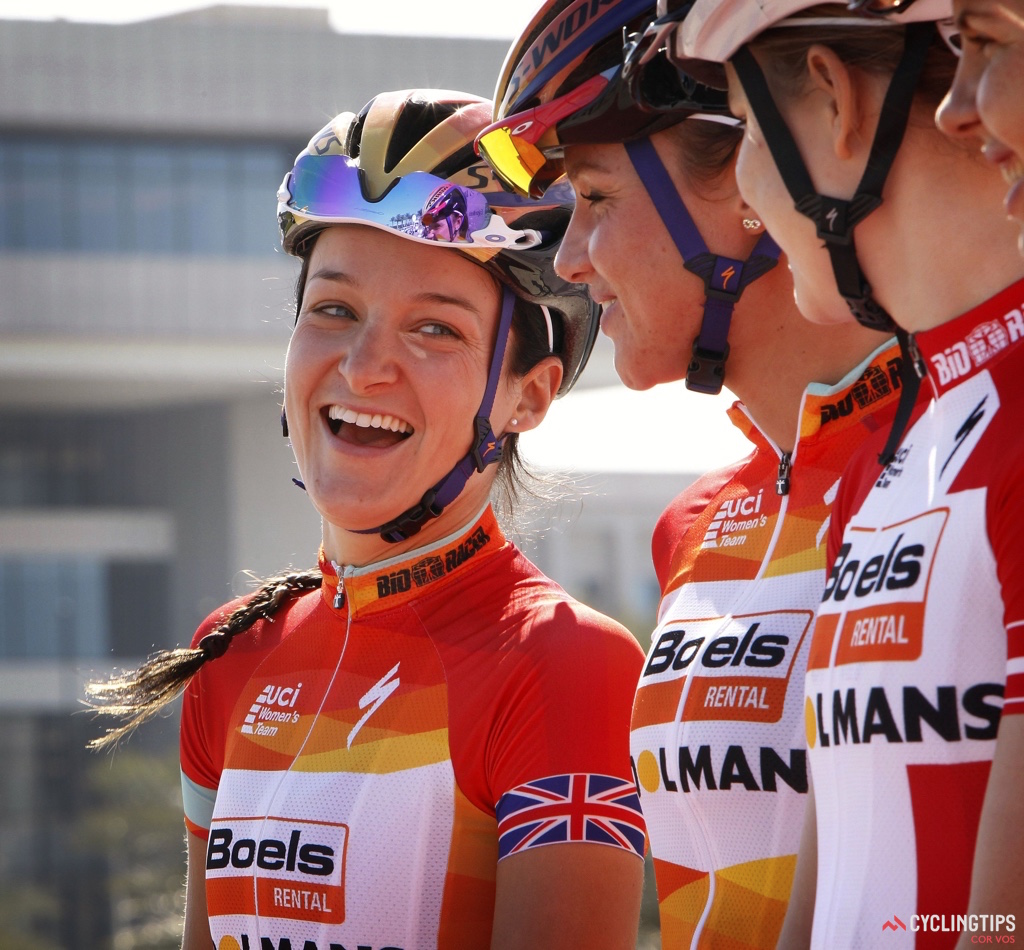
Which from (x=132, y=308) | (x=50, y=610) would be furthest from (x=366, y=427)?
(x=50, y=610)

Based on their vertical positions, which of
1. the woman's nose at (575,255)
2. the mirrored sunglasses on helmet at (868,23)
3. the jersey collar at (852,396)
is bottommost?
the jersey collar at (852,396)

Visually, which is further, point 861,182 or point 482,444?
point 482,444

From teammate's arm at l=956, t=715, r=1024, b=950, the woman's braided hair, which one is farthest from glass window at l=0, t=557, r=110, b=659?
teammate's arm at l=956, t=715, r=1024, b=950

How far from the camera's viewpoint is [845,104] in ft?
6.59

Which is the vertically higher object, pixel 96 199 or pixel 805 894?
pixel 96 199

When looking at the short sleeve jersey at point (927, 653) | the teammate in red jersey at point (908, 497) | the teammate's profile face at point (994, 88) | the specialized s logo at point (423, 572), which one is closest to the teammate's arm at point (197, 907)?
the specialized s logo at point (423, 572)

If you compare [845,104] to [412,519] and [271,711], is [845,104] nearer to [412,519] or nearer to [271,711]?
[412,519]

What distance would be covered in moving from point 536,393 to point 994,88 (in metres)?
2.16

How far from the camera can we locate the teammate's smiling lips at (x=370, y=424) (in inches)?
137

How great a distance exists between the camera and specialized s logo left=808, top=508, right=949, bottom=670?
1.85 m

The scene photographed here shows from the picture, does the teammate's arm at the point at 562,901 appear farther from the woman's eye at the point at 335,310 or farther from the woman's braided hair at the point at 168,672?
the woman's eye at the point at 335,310

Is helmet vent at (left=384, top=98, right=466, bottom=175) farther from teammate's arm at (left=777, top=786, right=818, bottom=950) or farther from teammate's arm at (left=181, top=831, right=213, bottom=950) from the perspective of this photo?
teammate's arm at (left=777, top=786, right=818, bottom=950)

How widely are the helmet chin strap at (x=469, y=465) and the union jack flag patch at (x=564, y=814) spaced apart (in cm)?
81

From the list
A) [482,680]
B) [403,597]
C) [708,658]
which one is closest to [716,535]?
A: [708,658]
